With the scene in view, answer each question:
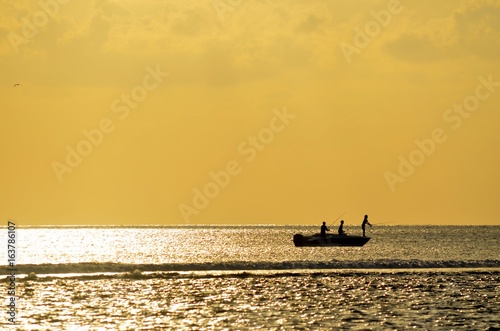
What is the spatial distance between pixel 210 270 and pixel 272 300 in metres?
22.7

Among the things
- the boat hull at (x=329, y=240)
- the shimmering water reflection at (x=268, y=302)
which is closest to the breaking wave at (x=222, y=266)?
the shimmering water reflection at (x=268, y=302)

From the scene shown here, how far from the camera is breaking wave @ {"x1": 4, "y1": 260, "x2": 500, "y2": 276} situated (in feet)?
238

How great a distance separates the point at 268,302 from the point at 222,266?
27164 mm

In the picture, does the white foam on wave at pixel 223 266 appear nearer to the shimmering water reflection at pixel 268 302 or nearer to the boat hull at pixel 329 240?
the shimmering water reflection at pixel 268 302

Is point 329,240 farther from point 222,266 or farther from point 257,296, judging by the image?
point 257,296

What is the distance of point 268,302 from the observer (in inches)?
2013

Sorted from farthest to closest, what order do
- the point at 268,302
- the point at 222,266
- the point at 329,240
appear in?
the point at 329,240
the point at 222,266
the point at 268,302

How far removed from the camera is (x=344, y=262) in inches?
3255

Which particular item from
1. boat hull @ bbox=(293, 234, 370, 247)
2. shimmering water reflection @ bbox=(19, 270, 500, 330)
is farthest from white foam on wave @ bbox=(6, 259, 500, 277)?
boat hull @ bbox=(293, 234, 370, 247)

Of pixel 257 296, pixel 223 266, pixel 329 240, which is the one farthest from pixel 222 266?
pixel 329 240

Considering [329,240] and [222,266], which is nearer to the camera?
[222,266]

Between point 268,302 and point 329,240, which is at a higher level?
point 329,240

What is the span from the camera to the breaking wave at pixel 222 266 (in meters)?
72.6

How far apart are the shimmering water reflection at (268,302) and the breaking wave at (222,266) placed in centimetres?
629
